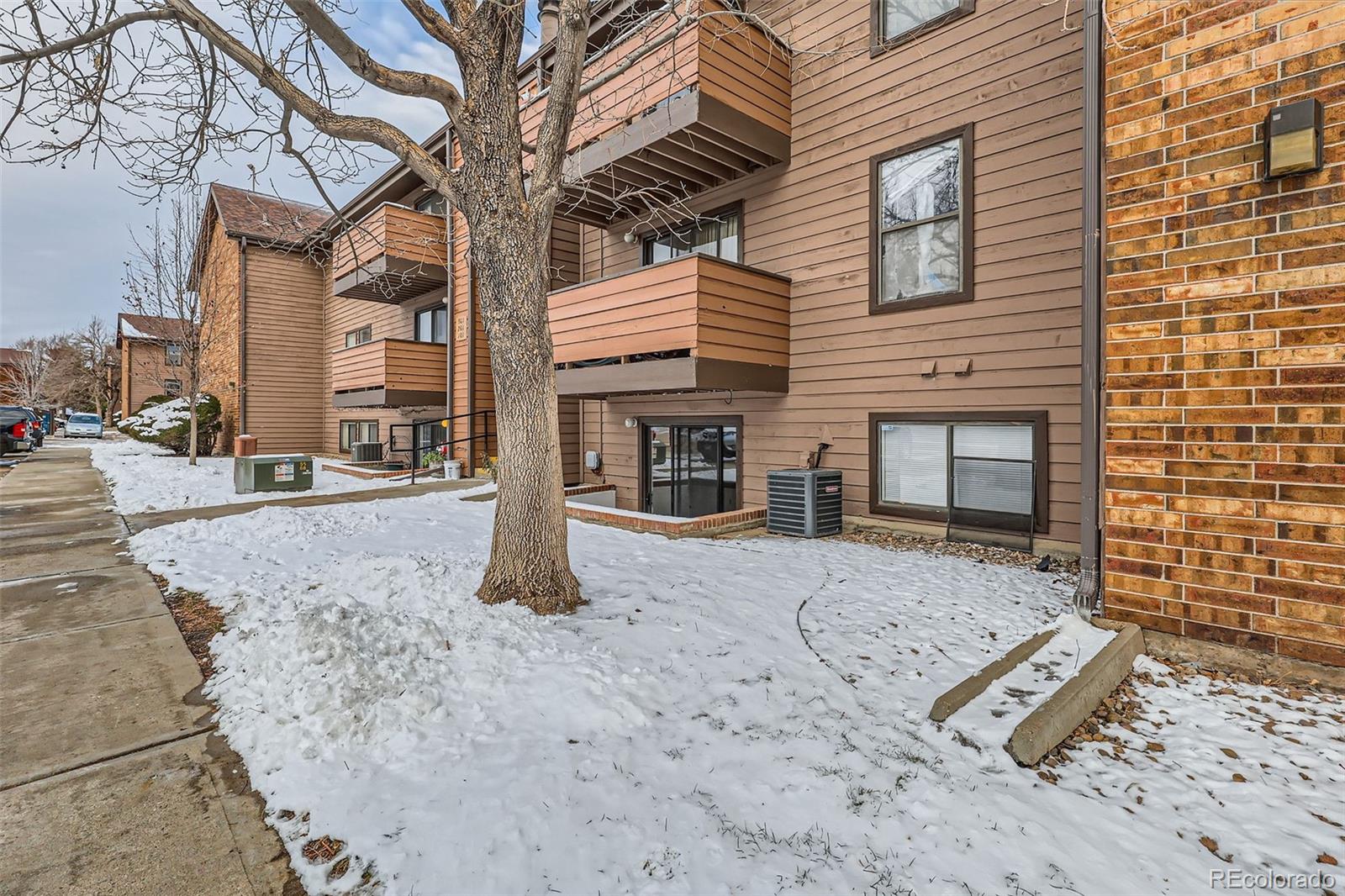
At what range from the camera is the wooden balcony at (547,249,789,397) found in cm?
681

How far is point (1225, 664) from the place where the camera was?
9.52 ft

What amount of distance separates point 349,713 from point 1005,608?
13.2ft

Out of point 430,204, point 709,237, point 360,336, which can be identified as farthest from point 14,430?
point 709,237

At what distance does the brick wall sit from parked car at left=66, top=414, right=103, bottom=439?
4488 cm

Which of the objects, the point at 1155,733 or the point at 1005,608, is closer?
the point at 1155,733

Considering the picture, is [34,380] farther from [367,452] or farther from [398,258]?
[398,258]

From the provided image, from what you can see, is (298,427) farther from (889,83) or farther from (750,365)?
(889,83)

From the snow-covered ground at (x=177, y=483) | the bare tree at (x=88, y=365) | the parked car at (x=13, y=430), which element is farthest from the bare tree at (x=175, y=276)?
the bare tree at (x=88, y=365)

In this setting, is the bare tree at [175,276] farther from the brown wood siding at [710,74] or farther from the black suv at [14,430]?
the brown wood siding at [710,74]

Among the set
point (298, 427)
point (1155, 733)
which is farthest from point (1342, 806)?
point (298, 427)

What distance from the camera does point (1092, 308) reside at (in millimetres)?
3516

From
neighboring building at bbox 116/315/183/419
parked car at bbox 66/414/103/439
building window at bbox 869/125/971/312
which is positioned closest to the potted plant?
building window at bbox 869/125/971/312

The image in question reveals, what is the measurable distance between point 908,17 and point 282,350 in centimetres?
1945

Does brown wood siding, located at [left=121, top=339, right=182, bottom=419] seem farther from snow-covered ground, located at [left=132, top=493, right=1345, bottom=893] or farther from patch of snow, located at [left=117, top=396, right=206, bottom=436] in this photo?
snow-covered ground, located at [left=132, top=493, right=1345, bottom=893]
